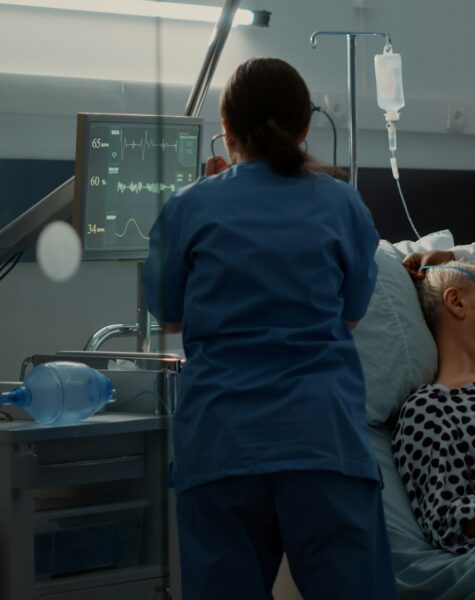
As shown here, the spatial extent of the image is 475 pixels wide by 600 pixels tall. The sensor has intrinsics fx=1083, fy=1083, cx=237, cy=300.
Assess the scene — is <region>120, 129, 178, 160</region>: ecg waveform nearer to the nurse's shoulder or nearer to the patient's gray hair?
the nurse's shoulder

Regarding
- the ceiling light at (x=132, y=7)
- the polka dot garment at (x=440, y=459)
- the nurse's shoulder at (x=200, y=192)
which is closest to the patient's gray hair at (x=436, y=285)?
the polka dot garment at (x=440, y=459)

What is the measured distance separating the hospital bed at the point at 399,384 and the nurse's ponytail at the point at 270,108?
0.72 m

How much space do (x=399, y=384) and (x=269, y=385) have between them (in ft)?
2.46

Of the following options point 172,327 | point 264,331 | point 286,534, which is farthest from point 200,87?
point 286,534

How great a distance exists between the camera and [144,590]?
1771 mm

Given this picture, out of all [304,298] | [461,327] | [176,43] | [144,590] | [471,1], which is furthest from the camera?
[471,1]

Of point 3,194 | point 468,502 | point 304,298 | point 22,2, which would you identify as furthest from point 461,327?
point 22,2

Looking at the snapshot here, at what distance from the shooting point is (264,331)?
4.80ft

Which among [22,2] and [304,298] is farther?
[22,2]

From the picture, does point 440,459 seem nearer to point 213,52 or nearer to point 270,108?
point 270,108

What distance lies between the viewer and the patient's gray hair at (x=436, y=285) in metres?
2.22

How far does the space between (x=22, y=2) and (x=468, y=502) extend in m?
1.86

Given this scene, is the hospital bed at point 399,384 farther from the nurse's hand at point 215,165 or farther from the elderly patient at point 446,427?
the nurse's hand at point 215,165

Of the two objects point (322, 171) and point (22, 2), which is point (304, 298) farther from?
point (22, 2)
